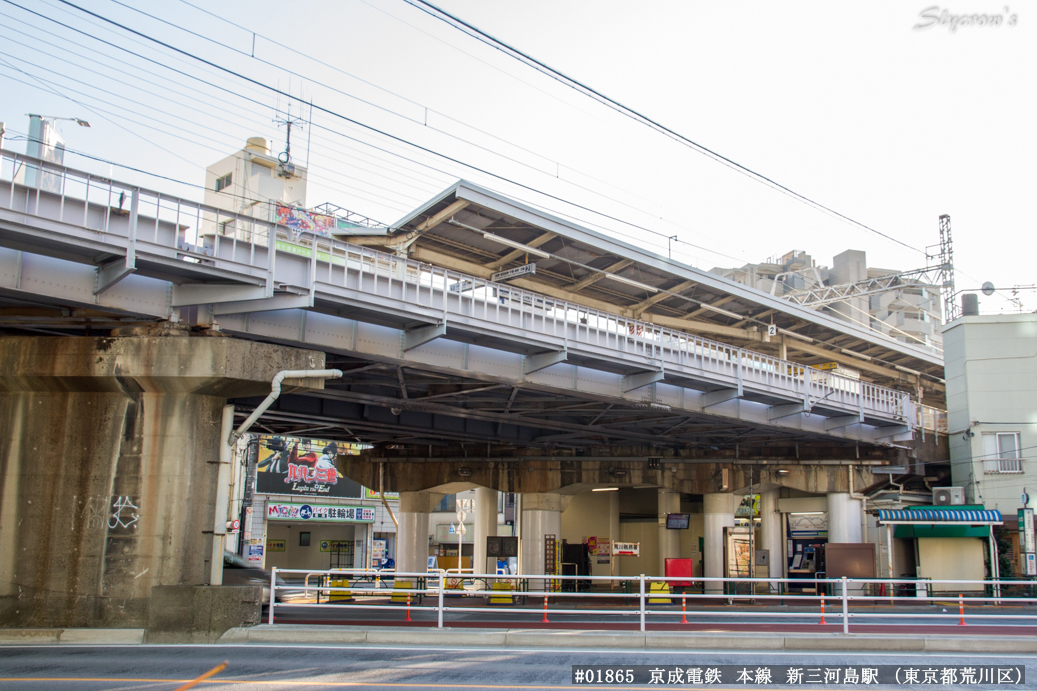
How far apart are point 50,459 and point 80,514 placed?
4.45 ft

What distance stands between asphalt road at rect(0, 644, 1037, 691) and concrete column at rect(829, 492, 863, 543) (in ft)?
85.5

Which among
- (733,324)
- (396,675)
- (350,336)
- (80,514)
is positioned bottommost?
(396,675)

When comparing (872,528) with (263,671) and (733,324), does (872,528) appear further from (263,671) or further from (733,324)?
(263,671)

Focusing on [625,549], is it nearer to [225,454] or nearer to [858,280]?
[225,454]

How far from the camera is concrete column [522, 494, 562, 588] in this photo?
4125 centimetres

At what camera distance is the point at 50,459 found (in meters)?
17.0

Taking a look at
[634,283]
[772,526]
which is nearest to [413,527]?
[634,283]

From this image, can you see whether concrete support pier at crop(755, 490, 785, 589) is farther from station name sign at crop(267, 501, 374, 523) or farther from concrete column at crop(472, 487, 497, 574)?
station name sign at crop(267, 501, 374, 523)

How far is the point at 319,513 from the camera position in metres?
58.0

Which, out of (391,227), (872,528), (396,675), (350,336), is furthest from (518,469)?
(396,675)

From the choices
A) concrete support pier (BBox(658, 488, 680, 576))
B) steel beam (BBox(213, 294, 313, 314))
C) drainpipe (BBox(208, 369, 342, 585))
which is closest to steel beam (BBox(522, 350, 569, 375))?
drainpipe (BBox(208, 369, 342, 585))

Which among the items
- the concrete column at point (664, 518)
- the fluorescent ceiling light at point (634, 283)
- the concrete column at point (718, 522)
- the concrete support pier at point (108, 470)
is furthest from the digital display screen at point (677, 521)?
the concrete support pier at point (108, 470)

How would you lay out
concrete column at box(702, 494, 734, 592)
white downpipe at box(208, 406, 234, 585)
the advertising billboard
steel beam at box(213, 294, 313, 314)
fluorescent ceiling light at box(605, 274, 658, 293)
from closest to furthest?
1. white downpipe at box(208, 406, 234, 585)
2. steel beam at box(213, 294, 313, 314)
3. fluorescent ceiling light at box(605, 274, 658, 293)
4. concrete column at box(702, 494, 734, 592)
5. the advertising billboard

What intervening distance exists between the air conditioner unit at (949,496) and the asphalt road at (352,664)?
25.0m
